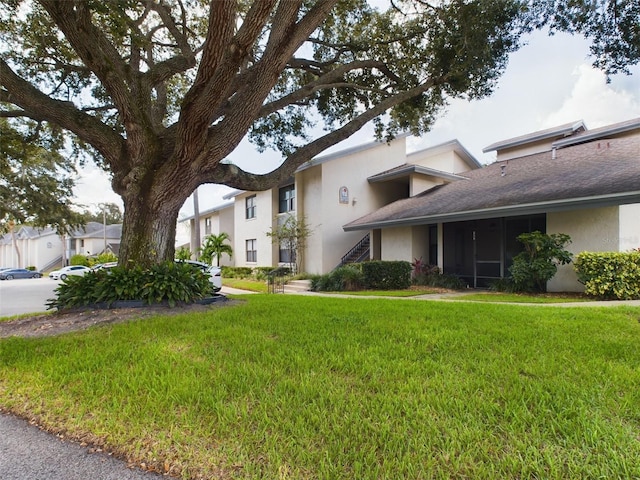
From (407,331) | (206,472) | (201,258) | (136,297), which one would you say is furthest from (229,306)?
(201,258)

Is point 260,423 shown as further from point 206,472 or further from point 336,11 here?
point 336,11

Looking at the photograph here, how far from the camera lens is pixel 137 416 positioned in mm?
2783

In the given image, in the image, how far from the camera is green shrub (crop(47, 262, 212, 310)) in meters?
6.79

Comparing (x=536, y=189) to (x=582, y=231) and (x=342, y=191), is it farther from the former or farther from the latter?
(x=342, y=191)

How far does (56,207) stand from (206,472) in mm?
28869

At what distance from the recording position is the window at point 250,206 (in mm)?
22062

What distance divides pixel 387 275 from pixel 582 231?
6.24 meters

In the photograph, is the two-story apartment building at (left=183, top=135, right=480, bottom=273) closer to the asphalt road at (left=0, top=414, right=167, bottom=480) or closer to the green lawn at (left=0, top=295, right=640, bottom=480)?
the green lawn at (left=0, top=295, right=640, bottom=480)

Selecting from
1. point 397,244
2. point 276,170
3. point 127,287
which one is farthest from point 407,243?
point 127,287

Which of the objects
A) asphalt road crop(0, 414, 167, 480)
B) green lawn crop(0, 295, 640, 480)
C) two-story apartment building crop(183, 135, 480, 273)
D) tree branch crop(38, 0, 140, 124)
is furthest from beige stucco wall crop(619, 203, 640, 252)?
tree branch crop(38, 0, 140, 124)

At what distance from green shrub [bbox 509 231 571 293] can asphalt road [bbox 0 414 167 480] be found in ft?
36.1

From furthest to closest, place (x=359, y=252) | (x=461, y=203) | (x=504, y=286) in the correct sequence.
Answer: (x=359, y=252) → (x=461, y=203) → (x=504, y=286)

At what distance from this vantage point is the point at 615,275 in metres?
9.05

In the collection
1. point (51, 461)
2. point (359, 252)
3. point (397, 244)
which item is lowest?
point (51, 461)
